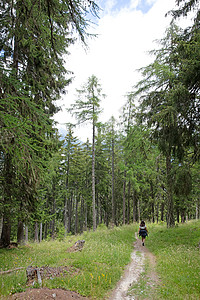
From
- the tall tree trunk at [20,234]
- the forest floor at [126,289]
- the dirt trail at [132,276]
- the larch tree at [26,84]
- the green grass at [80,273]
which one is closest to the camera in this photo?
the larch tree at [26,84]

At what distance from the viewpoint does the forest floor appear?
4211mm

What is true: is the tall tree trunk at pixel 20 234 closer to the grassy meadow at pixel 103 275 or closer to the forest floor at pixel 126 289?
the grassy meadow at pixel 103 275

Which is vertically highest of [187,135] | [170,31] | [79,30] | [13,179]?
[170,31]

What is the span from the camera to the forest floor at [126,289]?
4211 mm

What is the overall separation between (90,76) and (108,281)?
17306 millimetres

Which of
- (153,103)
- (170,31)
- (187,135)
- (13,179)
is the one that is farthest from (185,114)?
(170,31)

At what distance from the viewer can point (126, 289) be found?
224 inches

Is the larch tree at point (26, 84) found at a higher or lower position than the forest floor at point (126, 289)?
higher

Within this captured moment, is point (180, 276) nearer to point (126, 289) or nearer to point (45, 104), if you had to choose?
point (126, 289)

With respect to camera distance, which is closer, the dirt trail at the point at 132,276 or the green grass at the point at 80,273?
the green grass at the point at 80,273

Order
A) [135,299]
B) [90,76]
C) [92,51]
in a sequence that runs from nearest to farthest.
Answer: [92,51], [135,299], [90,76]

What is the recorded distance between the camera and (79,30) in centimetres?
328

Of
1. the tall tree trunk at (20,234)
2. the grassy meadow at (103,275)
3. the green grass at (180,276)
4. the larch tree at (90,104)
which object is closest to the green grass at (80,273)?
the grassy meadow at (103,275)

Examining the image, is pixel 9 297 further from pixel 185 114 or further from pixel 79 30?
pixel 185 114
